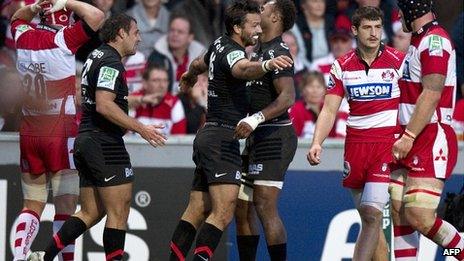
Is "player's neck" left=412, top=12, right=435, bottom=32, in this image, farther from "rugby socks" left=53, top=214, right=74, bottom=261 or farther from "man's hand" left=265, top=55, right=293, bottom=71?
"rugby socks" left=53, top=214, right=74, bottom=261

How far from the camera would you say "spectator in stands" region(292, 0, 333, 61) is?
50.6ft

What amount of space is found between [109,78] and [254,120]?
4.22ft

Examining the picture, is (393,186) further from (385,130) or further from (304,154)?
(304,154)

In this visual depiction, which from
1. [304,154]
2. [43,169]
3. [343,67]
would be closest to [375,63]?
[343,67]

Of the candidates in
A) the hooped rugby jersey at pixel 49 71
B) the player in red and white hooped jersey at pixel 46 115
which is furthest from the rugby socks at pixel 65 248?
the hooped rugby jersey at pixel 49 71

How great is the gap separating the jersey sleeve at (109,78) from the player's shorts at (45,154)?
43.9 inches

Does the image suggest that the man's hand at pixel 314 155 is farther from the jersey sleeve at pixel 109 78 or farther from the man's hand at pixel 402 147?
the jersey sleeve at pixel 109 78

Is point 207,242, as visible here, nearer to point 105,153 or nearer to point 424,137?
point 105,153

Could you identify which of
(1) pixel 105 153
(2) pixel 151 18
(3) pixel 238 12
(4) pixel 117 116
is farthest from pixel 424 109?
(2) pixel 151 18

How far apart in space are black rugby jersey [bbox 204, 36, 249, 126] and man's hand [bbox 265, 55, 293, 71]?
611 mm

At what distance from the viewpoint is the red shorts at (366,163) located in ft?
35.0

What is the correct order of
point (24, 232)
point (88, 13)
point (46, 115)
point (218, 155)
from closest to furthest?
1. point (218, 155)
2. point (88, 13)
3. point (24, 232)
4. point (46, 115)

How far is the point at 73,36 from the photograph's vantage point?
1139 cm

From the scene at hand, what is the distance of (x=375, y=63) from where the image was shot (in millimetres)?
10773
